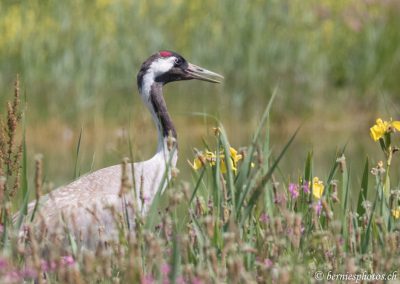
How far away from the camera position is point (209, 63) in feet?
43.8

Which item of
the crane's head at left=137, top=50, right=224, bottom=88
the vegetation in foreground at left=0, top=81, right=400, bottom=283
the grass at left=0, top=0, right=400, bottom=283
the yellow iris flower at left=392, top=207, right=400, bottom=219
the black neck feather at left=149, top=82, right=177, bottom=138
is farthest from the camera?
the grass at left=0, top=0, right=400, bottom=283

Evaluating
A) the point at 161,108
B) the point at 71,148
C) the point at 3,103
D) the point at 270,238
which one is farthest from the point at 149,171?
the point at 71,148

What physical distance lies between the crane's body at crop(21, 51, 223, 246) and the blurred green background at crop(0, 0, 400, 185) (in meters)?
5.74

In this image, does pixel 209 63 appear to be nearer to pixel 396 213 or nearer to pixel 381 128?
pixel 381 128

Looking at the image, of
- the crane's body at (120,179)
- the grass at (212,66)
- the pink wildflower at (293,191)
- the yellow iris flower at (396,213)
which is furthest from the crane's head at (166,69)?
the grass at (212,66)

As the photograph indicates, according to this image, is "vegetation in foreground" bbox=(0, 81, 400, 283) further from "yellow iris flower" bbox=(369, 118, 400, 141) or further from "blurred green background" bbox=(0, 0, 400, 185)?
"blurred green background" bbox=(0, 0, 400, 185)

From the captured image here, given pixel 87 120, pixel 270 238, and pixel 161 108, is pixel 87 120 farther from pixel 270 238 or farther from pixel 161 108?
pixel 270 238

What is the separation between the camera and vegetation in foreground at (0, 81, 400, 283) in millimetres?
3115

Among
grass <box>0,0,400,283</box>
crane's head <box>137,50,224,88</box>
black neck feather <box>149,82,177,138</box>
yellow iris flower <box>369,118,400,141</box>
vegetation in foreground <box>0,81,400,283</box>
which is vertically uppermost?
grass <box>0,0,400,283</box>

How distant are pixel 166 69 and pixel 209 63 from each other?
692cm

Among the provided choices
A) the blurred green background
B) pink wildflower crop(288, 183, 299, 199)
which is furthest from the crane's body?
the blurred green background

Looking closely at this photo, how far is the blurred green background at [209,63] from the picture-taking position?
12.8m

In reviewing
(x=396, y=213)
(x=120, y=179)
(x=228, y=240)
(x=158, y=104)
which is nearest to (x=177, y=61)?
(x=158, y=104)

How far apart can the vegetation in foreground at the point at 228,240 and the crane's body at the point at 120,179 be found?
7.2 inches
